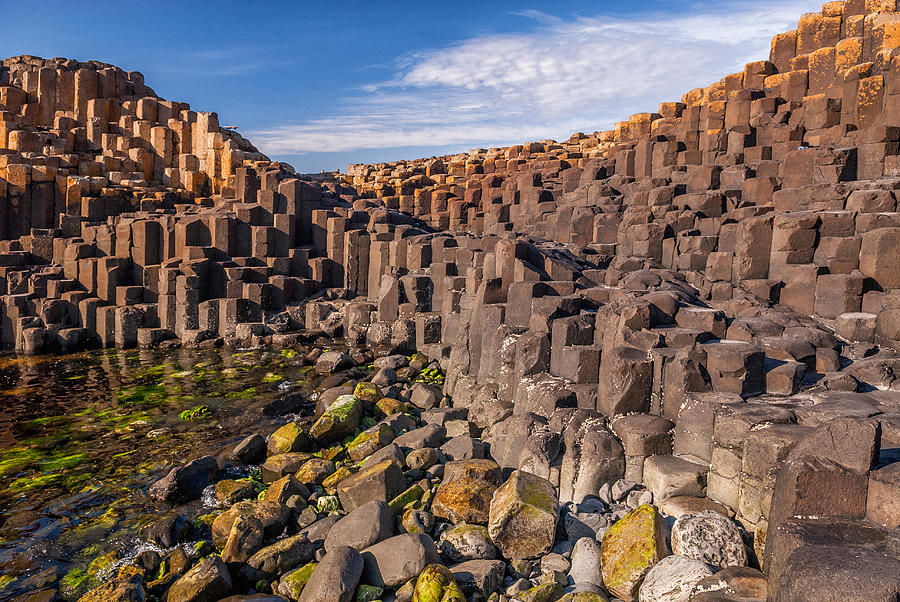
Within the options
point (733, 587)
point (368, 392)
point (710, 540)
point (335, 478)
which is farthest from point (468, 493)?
point (368, 392)

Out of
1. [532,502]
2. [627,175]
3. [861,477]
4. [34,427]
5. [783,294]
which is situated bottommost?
[34,427]

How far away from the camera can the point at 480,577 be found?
5.93 m

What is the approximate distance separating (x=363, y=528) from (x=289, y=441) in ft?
12.4

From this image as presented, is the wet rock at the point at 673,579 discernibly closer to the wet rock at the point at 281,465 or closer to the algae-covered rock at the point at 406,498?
the algae-covered rock at the point at 406,498

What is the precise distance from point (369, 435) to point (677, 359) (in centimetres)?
502

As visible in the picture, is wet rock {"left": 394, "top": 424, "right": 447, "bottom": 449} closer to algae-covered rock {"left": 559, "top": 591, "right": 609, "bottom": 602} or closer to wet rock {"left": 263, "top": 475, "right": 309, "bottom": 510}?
wet rock {"left": 263, "top": 475, "right": 309, "bottom": 510}

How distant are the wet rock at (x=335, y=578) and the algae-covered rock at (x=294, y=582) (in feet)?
0.97

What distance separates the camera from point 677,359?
782 cm

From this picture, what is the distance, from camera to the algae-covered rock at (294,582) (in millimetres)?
6258

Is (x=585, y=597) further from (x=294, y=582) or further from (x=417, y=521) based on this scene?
(x=294, y=582)

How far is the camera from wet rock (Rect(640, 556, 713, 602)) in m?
5.10

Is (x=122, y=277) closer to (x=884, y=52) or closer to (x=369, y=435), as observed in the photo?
(x=369, y=435)

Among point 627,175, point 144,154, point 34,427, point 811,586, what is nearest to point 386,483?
point 811,586

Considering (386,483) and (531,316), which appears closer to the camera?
(386,483)
